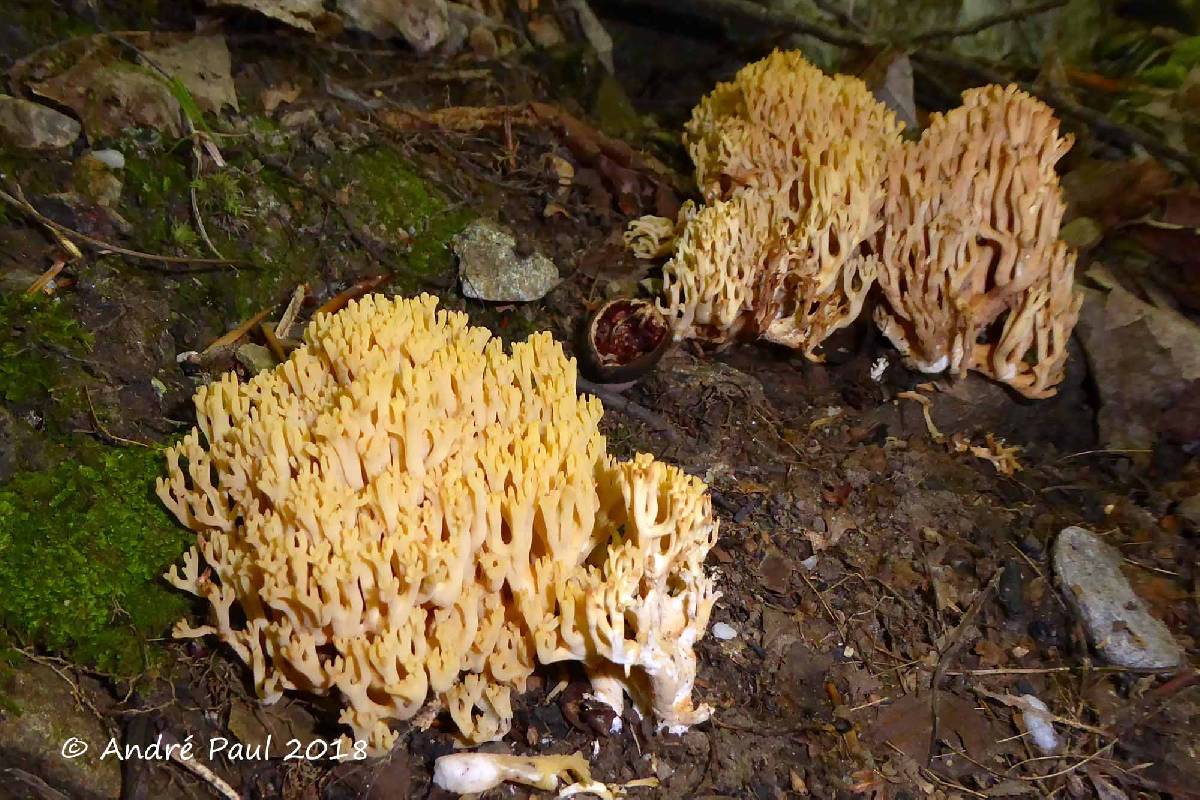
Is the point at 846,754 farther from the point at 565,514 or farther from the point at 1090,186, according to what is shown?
the point at 1090,186

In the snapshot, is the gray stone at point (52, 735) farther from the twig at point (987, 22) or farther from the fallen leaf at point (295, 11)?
the twig at point (987, 22)

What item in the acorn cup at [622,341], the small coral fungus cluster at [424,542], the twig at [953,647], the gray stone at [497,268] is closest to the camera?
the small coral fungus cluster at [424,542]

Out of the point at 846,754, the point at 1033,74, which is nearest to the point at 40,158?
the point at 846,754

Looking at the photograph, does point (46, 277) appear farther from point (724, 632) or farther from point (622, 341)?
point (724, 632)

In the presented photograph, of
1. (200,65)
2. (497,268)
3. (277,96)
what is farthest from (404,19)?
Answer: (497,268)

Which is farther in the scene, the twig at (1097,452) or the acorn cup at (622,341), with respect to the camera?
the twig at (1097,452)

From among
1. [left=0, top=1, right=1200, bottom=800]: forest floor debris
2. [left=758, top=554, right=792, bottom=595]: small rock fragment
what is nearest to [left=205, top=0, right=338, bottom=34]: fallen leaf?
[left=0, top=1, right=1200, bottom=800]: forest floor debris

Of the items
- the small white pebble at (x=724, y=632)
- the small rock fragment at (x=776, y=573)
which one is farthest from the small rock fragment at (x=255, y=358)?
the small rock fragment at (x=776, y=573)
